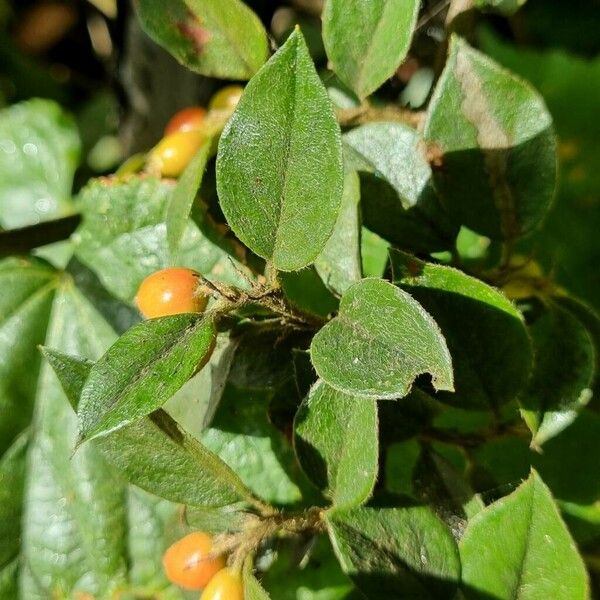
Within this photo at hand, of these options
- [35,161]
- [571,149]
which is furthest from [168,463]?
[571,149]

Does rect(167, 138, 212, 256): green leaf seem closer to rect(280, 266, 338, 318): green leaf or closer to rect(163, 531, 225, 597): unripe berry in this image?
rect(280, 266, 338, 318): green leaf

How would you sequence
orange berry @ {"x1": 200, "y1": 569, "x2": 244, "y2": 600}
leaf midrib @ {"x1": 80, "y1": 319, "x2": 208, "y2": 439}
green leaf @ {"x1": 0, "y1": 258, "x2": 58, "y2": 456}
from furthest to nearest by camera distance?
green leaf @ {"x1": 0, "y1": 258, "x2": 58, "y2": 456}, orange berry @ {"x1": 200, "y1": 569, "x2": 244, "y2": 600}, leaf midrib @ {"x1": 80, "y1": 319, "x2": 208, "y2": 439}

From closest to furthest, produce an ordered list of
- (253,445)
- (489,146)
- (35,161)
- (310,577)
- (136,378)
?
(136,378), (489,146), (253,445), (310,577), (35,161)

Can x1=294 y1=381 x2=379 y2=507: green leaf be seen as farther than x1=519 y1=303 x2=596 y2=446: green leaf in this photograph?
No

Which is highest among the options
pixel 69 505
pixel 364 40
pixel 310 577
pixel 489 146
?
pixel 364 40

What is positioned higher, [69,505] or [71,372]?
[71,372]

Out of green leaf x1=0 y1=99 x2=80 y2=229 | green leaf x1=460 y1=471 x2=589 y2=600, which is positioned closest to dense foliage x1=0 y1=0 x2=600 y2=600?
green leaf x1=460 y1=471 x2=589 y2=600

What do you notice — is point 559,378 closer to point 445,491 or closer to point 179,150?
point 445,491
